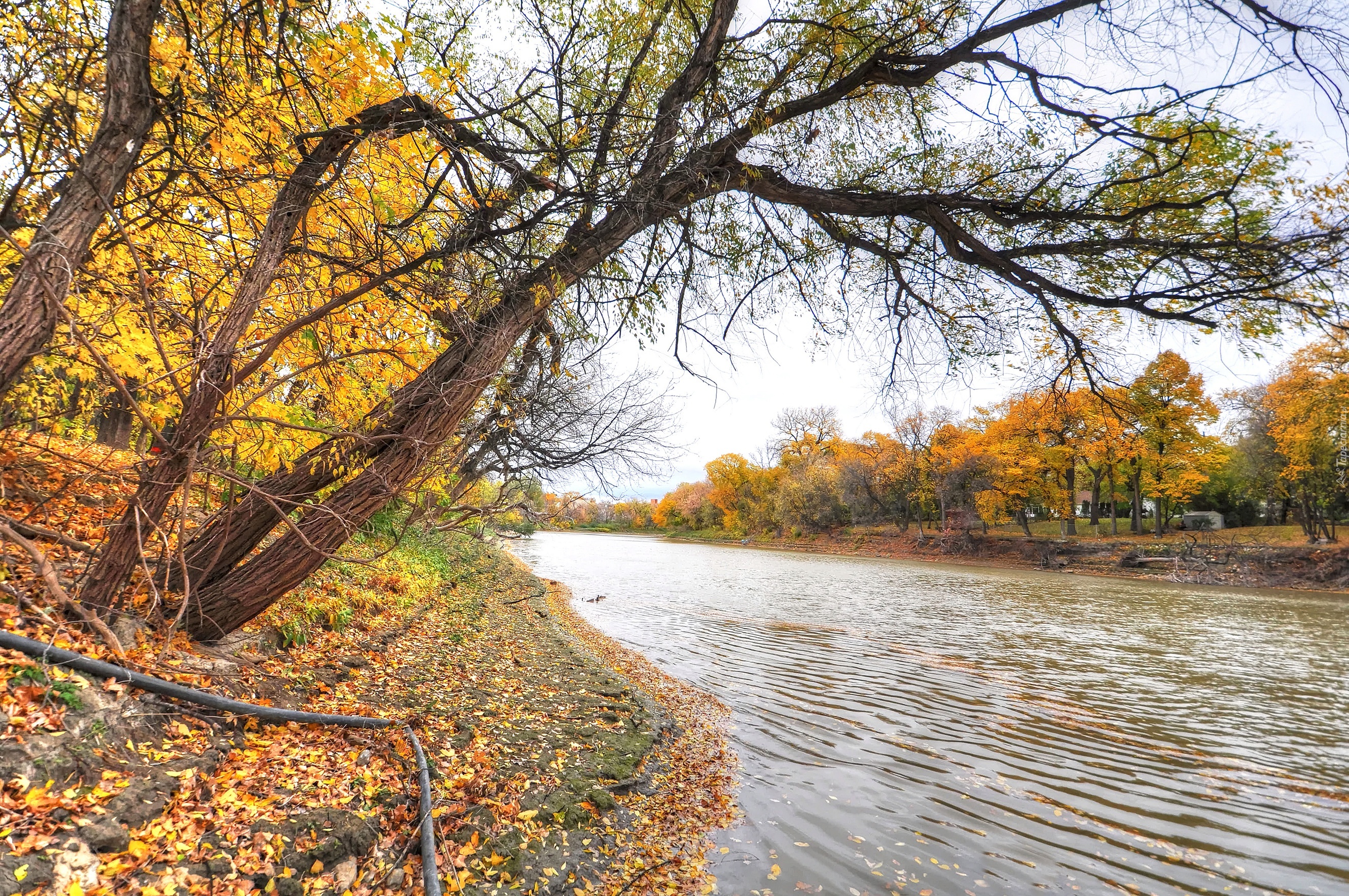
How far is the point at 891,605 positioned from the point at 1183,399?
24.3 meters

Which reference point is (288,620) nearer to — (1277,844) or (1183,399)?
(1277,844)

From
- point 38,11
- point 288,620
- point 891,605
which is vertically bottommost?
point 891,605

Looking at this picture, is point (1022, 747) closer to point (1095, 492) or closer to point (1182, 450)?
point (1182, 450)

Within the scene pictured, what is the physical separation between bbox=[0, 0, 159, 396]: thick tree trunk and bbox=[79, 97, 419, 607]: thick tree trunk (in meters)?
0.68

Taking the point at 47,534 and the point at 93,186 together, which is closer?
the point at 93,186

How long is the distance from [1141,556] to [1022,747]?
97.3 feet

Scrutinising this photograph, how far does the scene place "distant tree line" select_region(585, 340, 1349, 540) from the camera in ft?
38.0

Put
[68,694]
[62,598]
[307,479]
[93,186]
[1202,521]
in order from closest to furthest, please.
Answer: [68,694] < [93,186] < [62,598] < [307,479] < [1202,521]

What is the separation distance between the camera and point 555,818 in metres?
4.03

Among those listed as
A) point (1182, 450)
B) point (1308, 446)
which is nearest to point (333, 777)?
point (1308, 446)

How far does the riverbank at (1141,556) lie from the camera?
23.6 metres

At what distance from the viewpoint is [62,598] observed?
120 inches

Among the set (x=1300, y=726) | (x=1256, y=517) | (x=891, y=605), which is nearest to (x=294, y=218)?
(x=1300, y=726)

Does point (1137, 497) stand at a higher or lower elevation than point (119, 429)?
lower
